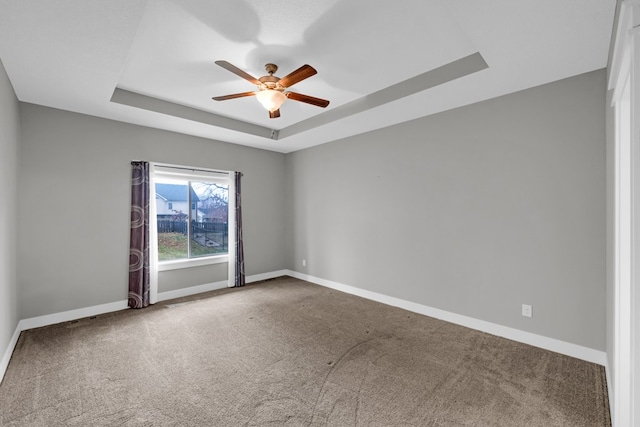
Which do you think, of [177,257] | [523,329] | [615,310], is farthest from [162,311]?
[615,310]

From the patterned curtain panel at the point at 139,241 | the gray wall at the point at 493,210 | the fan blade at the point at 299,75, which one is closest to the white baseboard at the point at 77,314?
the patterned curtain panel at the point at 139,241

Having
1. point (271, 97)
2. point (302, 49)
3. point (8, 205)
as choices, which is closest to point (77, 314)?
point (8, 205)

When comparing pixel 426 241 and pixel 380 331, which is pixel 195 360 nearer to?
pixel 380 331

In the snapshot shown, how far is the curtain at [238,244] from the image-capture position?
5.00 meters

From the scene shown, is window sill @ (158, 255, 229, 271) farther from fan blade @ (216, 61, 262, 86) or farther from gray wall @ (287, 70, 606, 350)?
fan blade @ (216, 61, 262, 86)

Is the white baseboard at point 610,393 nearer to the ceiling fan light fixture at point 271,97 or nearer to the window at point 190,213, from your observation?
the ceiling fan light fixture at point 271,97

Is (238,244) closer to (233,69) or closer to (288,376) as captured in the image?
(288,376)

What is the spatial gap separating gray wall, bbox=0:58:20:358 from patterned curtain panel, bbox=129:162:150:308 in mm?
1101

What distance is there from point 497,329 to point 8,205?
488 centimetres

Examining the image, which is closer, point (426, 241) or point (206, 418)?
point (206, 418)

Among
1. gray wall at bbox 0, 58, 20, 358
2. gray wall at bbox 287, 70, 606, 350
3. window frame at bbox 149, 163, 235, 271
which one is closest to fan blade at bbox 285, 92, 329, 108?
gray wall at bbox 287, 70, 606, 350

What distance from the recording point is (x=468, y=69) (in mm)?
2607

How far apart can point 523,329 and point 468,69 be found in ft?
8.34

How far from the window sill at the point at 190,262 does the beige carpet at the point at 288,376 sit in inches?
36.9
